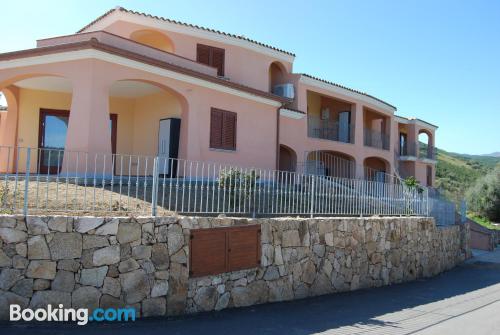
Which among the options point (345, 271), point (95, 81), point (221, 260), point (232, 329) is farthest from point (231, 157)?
point (232, 329)

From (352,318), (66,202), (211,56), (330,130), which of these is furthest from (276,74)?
(66,202)

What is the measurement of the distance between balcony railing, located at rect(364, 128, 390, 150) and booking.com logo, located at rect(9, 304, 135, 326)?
21202 mm

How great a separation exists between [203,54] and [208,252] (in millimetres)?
11358

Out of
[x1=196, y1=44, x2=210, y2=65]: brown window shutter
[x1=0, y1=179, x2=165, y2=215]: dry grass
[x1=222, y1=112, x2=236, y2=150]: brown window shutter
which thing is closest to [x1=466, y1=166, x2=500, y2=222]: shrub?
[x1=222, y1=112, x2=236, y2=150]: brown window shutter

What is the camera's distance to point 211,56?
16.9 meters

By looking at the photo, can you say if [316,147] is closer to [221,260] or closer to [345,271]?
[345,271]

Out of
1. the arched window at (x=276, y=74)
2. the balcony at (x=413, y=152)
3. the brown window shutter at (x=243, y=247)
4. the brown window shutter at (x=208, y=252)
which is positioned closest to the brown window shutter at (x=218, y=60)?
the arched window at (x=276, y=74)

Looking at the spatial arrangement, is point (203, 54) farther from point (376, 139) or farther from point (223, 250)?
point (376, 139)

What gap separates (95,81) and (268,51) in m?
9.68

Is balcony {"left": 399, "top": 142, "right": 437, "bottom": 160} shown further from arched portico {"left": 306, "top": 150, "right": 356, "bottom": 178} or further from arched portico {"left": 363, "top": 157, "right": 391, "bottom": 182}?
arched portico {"left": 306, "top": 150, "right": 356, "bottom": 178}

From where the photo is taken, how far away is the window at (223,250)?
22.8 ft

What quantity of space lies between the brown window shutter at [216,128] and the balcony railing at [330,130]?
8372 mm

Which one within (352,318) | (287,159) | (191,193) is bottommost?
(352,318)

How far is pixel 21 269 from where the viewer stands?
5699mm
